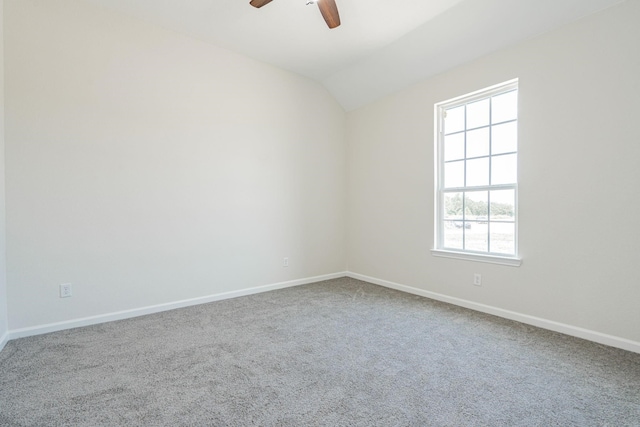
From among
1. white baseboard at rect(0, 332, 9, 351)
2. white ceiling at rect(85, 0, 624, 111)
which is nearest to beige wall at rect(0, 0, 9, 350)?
white baseboard at rect(0, 332, 9, 351)

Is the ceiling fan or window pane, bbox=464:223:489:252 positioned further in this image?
window pane, bbox=464:223:489:252

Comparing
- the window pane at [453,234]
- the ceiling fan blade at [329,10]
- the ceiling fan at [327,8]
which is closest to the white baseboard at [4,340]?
the ceiling fan at [327,8]

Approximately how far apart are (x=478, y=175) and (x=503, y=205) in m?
0.42

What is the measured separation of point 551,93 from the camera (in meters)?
2.67

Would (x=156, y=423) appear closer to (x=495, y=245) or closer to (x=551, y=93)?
(x=495, y=245)

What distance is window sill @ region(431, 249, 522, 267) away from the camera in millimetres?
2924

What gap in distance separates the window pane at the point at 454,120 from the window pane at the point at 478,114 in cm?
8

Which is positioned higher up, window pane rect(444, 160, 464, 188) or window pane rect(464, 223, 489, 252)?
window pane rect(444, 160, 464, 188)

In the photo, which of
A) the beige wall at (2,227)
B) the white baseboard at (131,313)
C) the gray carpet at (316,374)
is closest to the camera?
the gray carpet at (316,374)

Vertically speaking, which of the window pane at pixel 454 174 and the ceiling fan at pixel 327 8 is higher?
the ceiling fan at pixel 327 8

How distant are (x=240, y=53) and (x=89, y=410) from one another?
12.1 ft

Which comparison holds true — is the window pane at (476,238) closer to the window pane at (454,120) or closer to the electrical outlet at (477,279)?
the electrical outlet at (477,279)

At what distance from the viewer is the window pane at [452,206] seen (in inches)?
138

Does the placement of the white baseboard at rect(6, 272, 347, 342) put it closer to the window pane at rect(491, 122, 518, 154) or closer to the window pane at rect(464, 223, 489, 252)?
the window pane at rect(464, 223, 489, 252)
